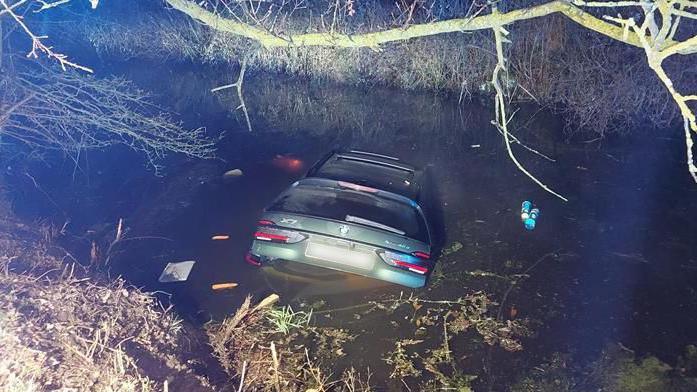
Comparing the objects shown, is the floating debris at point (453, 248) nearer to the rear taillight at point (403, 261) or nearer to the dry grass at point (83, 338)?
the rear taillight at point (403, 261)

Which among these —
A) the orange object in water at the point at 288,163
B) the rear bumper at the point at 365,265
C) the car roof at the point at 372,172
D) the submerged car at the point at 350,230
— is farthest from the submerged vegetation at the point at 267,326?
the orange object in water at the point at 288,163

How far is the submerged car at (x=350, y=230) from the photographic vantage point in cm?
507

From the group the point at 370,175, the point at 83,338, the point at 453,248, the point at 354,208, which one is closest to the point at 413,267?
the point at 354,208

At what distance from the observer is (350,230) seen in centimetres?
504

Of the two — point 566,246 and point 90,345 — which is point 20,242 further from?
point 566,246

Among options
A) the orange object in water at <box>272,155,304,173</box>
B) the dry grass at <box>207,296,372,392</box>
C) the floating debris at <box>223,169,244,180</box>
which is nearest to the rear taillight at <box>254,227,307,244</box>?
the dry grass at <box>207,296,372,392</box>

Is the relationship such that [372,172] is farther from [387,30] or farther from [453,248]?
[387,30]

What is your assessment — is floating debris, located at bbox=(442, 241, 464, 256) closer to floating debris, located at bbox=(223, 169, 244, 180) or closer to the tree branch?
the tree branch

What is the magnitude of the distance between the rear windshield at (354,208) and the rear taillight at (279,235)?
8.7 inches

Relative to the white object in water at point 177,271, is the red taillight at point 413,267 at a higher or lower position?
higher

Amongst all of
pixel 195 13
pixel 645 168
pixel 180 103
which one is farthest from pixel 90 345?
pixel 180 103

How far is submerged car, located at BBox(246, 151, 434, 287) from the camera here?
5070mm

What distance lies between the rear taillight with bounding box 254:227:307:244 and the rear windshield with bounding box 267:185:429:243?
A: 0.22 meters

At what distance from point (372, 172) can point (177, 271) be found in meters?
2.78
